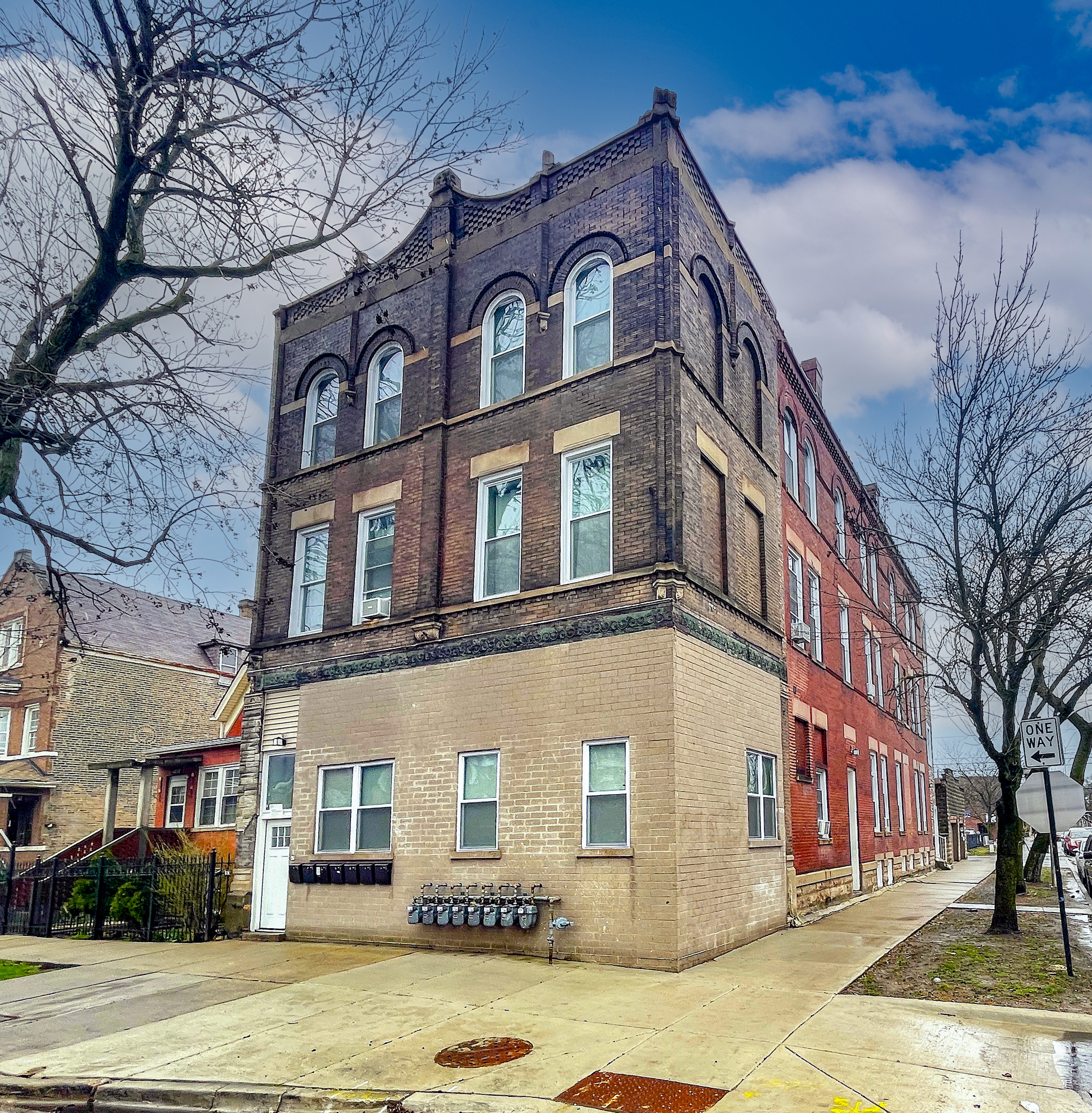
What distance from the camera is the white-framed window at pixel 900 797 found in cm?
3014

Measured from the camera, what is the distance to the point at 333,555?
1792 cm

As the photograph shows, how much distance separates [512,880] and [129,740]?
86.5 ft

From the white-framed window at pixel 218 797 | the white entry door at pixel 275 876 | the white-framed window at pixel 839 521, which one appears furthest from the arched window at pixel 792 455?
the white-framed window at pixel 218 797

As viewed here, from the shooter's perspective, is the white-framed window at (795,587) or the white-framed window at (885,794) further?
the white-framed window at (885,794)

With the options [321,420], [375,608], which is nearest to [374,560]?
[375,608]

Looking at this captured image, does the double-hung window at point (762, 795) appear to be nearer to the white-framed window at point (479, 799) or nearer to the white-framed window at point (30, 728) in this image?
the white-framed window at point (479, 799)

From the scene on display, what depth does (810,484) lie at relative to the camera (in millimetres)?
22875

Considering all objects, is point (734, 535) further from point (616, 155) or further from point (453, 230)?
point (453, 230)

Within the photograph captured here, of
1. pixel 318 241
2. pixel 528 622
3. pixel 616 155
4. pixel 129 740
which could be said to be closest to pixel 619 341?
pixel 616 155

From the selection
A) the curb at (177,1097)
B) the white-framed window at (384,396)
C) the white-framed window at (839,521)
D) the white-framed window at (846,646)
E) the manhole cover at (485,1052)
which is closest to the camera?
the curb at (177,1097)

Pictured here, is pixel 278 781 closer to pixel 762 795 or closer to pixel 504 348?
pixel 762 795

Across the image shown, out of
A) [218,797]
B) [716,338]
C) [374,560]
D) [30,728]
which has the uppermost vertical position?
[716,338]

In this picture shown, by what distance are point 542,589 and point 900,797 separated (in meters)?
21.2

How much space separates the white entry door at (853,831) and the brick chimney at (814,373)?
962 centimetres
